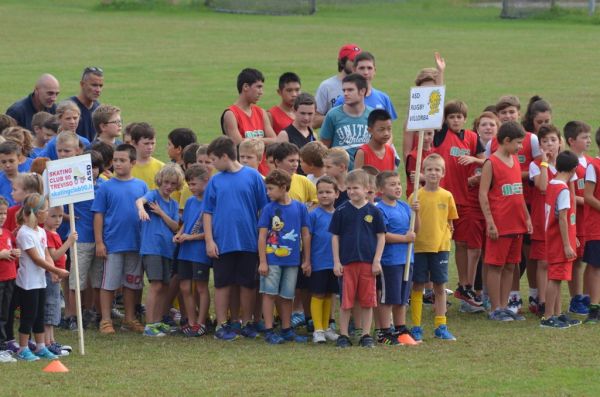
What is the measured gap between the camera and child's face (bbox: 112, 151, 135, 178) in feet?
40.9

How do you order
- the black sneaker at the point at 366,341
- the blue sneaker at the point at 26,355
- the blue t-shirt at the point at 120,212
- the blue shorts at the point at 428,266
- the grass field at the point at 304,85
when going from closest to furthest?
the grass field at the point at 304,85
the blue sneaker at the point at 26,355
the black sneaker at the point at 366,341
the blue shorts at the point at 428,266
the blue t-shirt at the point at 120,212

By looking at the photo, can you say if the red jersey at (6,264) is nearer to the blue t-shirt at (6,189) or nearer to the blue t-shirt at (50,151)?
the blue t-shirt at (6,189)

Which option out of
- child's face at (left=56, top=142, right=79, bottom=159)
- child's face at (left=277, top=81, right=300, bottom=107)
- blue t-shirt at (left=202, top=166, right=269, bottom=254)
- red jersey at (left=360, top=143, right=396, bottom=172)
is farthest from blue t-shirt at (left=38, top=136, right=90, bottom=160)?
red jersey at (left=360, top=143, right=396, bottom=172)

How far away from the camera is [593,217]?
511 inches

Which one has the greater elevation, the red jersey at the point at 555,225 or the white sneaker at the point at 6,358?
the red jersey at the point at 555,225

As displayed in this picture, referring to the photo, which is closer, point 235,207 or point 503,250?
point 235,207

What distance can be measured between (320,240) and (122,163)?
2.02m

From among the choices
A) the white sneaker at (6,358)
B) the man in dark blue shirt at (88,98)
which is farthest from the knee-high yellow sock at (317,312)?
the man in dark blue shirt at (88,98)

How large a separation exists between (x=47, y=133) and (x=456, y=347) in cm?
519

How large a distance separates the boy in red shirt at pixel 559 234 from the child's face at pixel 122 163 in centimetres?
398

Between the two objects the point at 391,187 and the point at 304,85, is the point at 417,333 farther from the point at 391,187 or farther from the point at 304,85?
the point at 304,85

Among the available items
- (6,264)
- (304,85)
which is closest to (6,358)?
(6,264)

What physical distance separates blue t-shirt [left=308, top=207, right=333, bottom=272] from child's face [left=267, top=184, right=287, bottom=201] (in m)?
0.37

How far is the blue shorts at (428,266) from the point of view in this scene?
12250 mm
